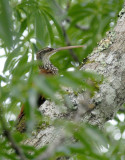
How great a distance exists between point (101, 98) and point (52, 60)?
2064 mm

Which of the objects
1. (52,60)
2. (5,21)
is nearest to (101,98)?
(5,21)

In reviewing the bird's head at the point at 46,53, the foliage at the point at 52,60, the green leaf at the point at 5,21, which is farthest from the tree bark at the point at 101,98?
the bird's head at the point at 46,53

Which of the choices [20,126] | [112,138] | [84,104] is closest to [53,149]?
[84,104]

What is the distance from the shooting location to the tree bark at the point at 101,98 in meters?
2.98

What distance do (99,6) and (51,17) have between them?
917 mm

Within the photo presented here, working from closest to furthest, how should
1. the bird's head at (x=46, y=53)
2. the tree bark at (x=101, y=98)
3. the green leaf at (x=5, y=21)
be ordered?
the green leaf at (x=5, y=21) → the tree bark at (x=101, y=98) → the bird's head at (x=46, y=53)

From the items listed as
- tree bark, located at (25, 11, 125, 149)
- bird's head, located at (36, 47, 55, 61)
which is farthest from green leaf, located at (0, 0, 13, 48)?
bird's head, located at (36, 47, 55, 61)

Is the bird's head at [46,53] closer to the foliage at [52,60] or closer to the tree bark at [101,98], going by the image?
the foliage at [52,60]

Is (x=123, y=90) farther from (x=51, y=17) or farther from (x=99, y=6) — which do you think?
(x=99, y=6)

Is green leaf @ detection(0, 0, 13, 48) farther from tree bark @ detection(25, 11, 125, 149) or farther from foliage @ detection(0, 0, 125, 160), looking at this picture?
tree bark @ detection(25, 11, 125, 149)

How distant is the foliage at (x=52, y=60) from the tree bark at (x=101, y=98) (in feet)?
0.43

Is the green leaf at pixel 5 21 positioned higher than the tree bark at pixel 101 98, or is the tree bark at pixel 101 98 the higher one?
the green leaf at pixel 5 21

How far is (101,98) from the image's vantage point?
10.3ft

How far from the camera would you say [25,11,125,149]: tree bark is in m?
2.98
